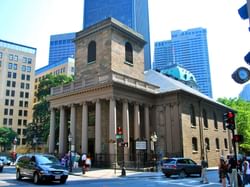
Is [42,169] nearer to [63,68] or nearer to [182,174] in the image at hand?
[182,174]

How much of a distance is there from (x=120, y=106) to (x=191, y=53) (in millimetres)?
127351

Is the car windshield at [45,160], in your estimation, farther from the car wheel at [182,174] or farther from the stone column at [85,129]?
the stone column at [85,129]

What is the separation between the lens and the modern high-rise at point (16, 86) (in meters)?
102

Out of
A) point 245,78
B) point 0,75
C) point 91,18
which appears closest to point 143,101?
point 245,78

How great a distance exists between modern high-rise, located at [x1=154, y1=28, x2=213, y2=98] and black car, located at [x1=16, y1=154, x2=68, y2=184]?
432ft

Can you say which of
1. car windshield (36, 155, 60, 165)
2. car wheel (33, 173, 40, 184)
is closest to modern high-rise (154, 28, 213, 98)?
car windshield (36, 155, 60, 165)

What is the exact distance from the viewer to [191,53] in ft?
516

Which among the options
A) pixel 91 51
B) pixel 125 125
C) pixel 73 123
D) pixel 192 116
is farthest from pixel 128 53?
pixel 192 116

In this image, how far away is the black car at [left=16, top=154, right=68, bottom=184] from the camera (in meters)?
16.5

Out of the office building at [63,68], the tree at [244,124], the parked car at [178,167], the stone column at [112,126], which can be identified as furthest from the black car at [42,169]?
the office building at [63,68]

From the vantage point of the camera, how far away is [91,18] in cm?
13325

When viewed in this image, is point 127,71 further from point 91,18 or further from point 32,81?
point 91,18

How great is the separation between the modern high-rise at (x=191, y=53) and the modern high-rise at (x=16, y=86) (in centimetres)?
6637

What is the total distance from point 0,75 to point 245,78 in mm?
107487
